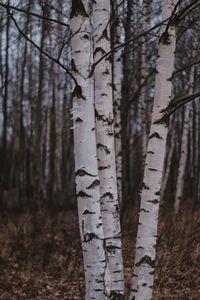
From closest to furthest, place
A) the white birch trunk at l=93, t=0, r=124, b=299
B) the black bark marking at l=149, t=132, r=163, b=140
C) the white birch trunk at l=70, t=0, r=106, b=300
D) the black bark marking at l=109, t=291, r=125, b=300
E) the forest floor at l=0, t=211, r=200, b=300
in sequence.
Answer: the white birch trunk at l=70, t=0, r=106, b=300 → the black bark marking at l=109, t=291, r=125, b=300 → the white birch trunk at l=93, t=0, r=124, b=299 → the black bark marking at l=149, t=132, r=163, b=140 → the forest floor at l=0, t=211, r=200, b=300

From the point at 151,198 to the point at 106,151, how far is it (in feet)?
1.85

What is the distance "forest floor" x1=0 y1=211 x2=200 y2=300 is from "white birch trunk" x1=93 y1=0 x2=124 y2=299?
89.8 inches

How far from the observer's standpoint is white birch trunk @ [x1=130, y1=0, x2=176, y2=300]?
4.20m

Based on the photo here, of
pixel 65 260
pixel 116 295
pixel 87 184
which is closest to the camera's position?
pixel 87 184

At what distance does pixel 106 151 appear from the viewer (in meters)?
4.22

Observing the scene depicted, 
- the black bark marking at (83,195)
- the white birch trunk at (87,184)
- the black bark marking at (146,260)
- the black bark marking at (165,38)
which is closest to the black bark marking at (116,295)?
the black bark marking at (146,260)

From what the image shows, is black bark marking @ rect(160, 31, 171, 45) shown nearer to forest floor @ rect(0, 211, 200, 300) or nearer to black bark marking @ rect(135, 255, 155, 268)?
black bark marking @ rect(135, 255, 155, 268)

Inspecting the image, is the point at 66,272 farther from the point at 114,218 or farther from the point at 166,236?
the point at 114,218

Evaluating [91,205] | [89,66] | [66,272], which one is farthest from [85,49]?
[66,272]

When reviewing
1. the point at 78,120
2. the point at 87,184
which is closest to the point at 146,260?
the point at 87,184

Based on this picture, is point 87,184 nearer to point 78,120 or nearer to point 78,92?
point 78,120

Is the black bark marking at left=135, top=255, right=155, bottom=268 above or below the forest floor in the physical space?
above

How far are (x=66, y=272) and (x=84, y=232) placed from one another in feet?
14.3

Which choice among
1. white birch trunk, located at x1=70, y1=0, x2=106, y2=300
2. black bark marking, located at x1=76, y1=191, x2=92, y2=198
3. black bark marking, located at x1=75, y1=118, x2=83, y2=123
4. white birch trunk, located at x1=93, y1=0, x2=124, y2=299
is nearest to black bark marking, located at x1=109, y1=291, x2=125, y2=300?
white birch trunk, located at x1=93, y1=0, x2=124, y2=299
